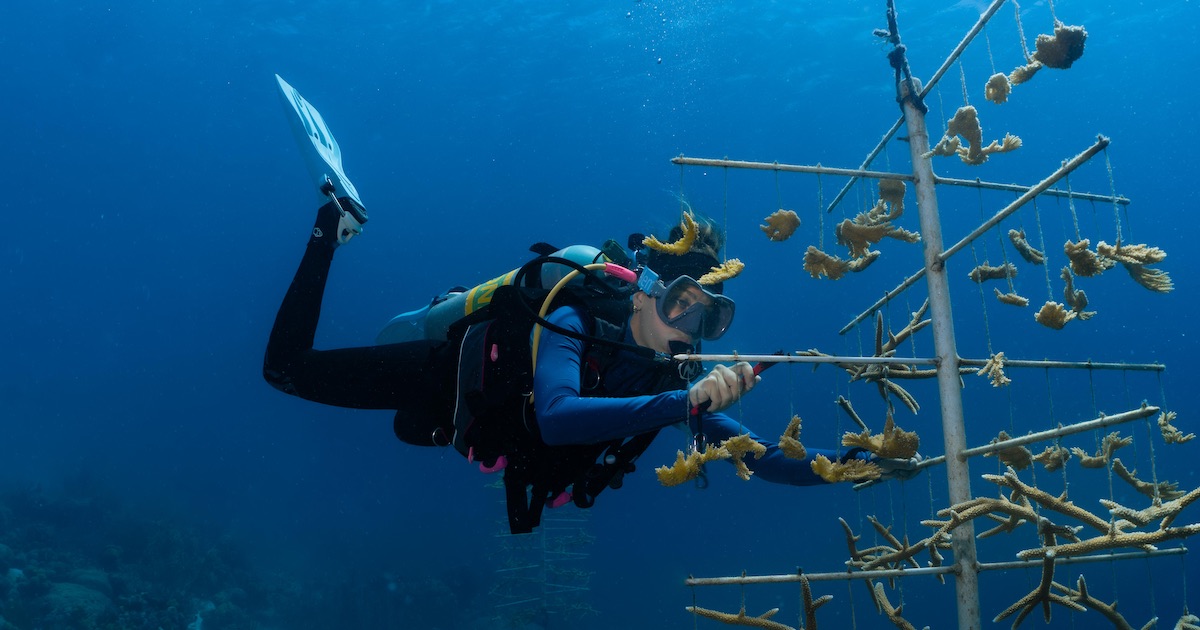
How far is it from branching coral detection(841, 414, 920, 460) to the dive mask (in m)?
1.25

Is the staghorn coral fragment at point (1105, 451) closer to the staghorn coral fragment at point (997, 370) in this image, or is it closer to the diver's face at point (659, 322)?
the staghorn coral fragment at point (997, 370)

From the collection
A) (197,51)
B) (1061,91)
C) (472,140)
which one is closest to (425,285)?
(472,140)

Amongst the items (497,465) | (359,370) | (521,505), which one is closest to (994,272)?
(521,505)

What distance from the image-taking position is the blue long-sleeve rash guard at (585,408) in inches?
135

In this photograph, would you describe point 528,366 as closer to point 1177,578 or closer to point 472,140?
point 472,140

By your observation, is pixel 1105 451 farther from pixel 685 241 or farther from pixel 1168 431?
pixel 685 241

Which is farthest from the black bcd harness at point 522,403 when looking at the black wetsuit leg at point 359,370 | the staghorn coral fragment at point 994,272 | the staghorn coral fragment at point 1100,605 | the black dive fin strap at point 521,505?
the staghorn coral fragment at point 1100,605

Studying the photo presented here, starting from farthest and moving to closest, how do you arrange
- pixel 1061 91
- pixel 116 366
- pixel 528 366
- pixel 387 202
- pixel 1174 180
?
pixel 116 366 → pixel 387 202 → pixel 1174 180 → pixel 1061 91 → pixel 528 366

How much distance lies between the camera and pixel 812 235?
3756 cm

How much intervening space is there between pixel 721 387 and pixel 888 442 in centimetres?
113

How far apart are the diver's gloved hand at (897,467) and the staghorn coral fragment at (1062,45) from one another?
2270 mm

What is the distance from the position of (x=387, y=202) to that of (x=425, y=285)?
11.9m

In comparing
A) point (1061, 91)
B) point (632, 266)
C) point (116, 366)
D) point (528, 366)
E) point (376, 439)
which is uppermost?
point (1061, 91)

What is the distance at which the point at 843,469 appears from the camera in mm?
3553
